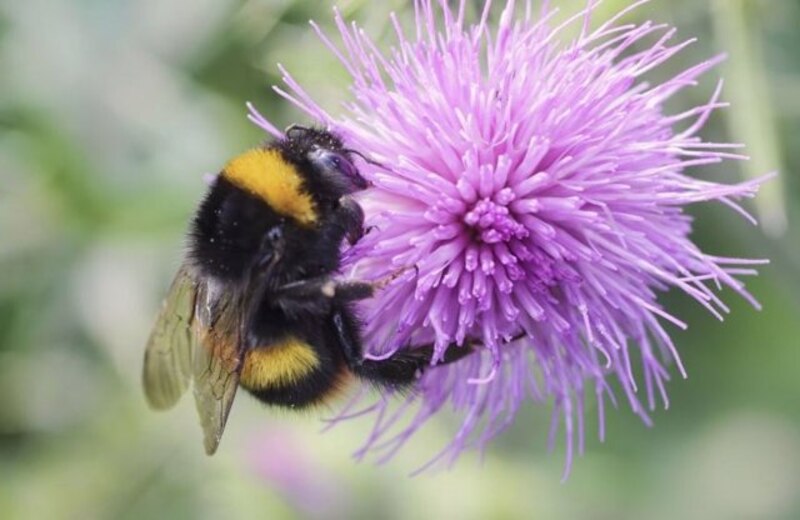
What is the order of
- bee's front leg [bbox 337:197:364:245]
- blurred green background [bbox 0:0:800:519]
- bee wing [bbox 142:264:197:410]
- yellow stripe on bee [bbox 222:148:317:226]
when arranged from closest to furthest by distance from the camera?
yellow stripe on bee [bbox 222:148:317:226] < bee's front leg [bbox 337:197:364:245] < bee wing [bbox 142:264:197:410] < blurred green background [bbox 0:0:800:519]

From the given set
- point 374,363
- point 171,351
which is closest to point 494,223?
point 374,363

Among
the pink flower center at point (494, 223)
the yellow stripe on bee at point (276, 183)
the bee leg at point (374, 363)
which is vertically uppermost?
the pink flower center at point (494, 223)

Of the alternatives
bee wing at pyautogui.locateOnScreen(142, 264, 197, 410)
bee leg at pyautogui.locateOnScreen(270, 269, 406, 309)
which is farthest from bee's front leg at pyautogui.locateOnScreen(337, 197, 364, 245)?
bee wing at pyautogui.locateOnScreen(142, 264, 197, 410)

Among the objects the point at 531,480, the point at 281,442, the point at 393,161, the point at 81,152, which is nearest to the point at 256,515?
the point at 281,442

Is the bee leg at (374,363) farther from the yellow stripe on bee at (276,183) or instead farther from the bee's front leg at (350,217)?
the yellow stripe on bee at (276,183)

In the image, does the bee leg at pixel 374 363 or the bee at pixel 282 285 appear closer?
the bee at pixel 282 285

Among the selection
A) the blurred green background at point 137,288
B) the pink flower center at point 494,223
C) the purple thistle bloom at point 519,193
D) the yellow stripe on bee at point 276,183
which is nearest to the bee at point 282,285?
the yellow stripe on bee at point 276,183

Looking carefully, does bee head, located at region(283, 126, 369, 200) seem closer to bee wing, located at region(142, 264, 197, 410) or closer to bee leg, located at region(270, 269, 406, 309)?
bee leg, located at region(270, 269, 406, 309)

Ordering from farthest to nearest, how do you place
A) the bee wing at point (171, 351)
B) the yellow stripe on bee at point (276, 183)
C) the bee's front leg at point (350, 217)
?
the bee wing at point (171, 351), the bee's front leg at point (350, 217), the yellow stripe on bee at point (276, 183)
